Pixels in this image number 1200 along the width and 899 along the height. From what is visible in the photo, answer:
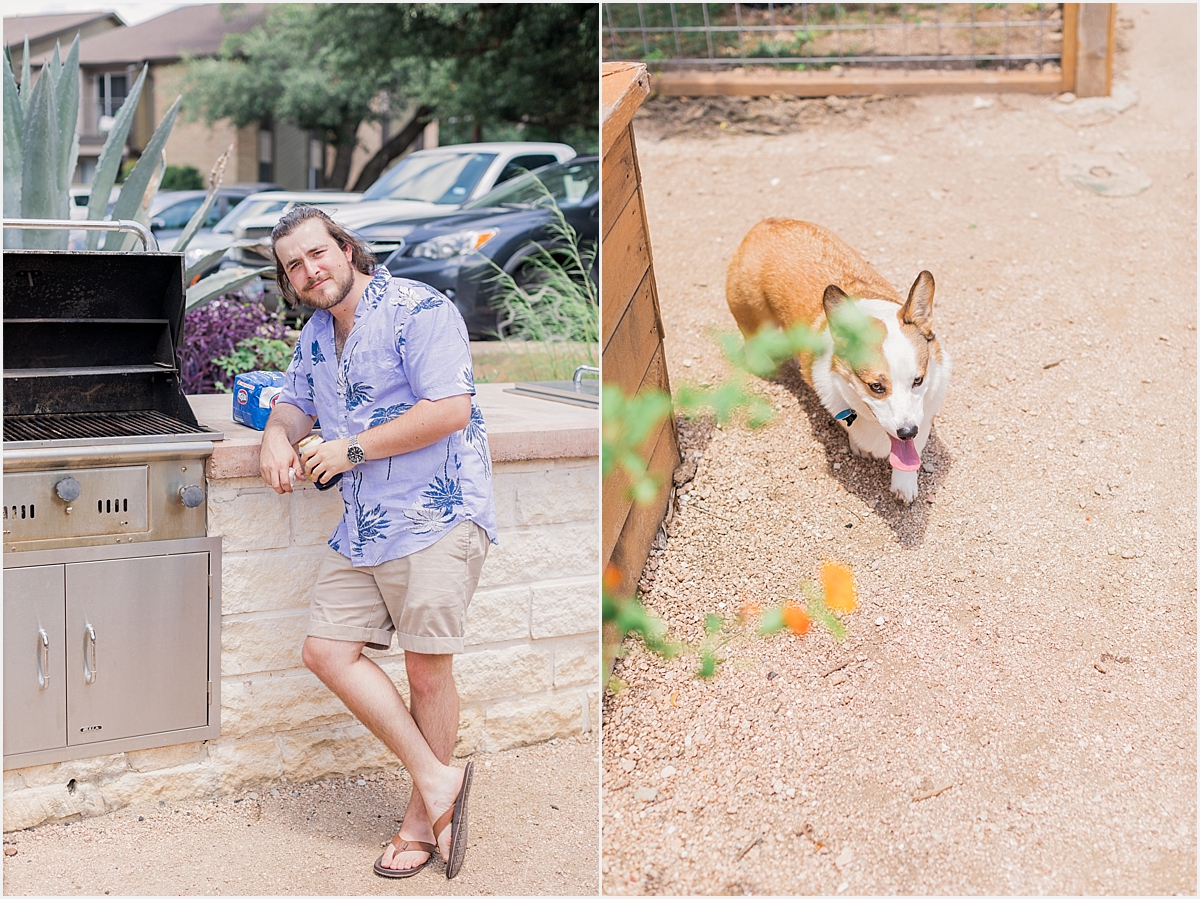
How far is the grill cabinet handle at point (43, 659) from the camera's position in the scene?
8.82 feet

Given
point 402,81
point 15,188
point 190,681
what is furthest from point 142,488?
point 402,81

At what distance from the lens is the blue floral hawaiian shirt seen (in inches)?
101

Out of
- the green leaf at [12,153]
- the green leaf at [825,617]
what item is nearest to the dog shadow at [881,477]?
the green leaf at [825,617]

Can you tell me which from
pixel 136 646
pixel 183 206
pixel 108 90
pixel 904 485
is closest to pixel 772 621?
pixel 904 485

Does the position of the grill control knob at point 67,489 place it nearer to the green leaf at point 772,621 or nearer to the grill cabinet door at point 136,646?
the grill cabinet door at point 136,646

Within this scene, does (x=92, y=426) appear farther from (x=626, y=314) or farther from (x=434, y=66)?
(x=434, y=66)

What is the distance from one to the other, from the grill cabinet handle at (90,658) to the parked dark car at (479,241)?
12.1 feet

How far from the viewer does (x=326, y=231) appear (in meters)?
2.66

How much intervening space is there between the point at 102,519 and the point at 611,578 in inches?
52.9

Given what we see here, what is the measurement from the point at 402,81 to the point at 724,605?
19.8 meters

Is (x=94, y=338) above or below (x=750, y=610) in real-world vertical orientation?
above

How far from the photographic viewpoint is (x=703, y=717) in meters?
2.75

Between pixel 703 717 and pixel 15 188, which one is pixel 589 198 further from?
pixel 703 717

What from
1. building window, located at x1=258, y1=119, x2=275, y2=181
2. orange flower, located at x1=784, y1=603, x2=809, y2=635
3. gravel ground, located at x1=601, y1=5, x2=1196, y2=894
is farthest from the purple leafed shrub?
building window, located at x1=258, y1=119, x2=275, y2=181
